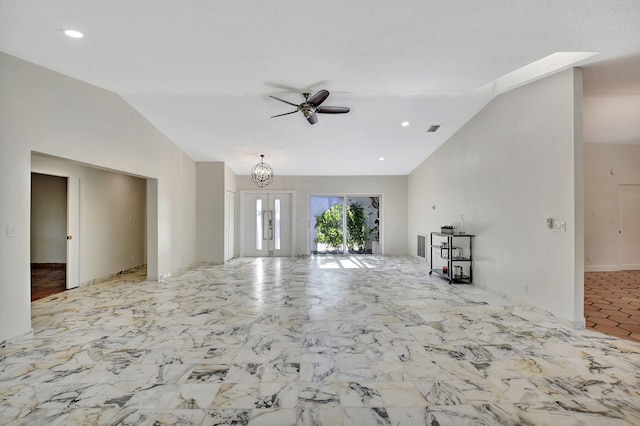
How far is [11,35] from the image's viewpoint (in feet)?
9.05

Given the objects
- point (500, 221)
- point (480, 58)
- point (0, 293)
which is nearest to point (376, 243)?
point (500, 221)

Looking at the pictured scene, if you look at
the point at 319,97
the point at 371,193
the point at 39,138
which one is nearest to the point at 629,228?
the point at 371,193

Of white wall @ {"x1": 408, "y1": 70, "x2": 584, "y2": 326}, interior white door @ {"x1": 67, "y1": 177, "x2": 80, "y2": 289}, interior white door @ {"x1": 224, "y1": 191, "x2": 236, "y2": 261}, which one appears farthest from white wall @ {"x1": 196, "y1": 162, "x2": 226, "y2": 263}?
white wall @ {"x1": 408, "y1": 70, "x2": 584, "y2": 326}

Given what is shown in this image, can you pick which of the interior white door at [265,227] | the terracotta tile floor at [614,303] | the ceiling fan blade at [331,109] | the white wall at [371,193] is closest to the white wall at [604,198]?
the terracotta tile floor at [614,303]

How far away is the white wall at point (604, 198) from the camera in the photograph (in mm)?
6531

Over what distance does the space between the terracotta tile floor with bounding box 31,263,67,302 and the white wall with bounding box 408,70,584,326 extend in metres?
7.00

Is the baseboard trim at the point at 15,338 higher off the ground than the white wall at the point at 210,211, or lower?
lower

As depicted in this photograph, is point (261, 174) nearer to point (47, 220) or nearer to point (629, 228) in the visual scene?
point (47, 220)

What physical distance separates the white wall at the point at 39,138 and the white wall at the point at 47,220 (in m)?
3.37

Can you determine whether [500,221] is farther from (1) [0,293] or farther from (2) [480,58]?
(1) [0,293]

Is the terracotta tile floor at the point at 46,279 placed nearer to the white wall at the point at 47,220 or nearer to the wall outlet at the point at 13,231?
the white wall at the point at 47,220

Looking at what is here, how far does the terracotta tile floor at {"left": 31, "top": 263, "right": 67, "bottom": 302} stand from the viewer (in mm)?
5102

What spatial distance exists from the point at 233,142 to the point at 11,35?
3.84 metres

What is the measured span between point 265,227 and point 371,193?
329cm
